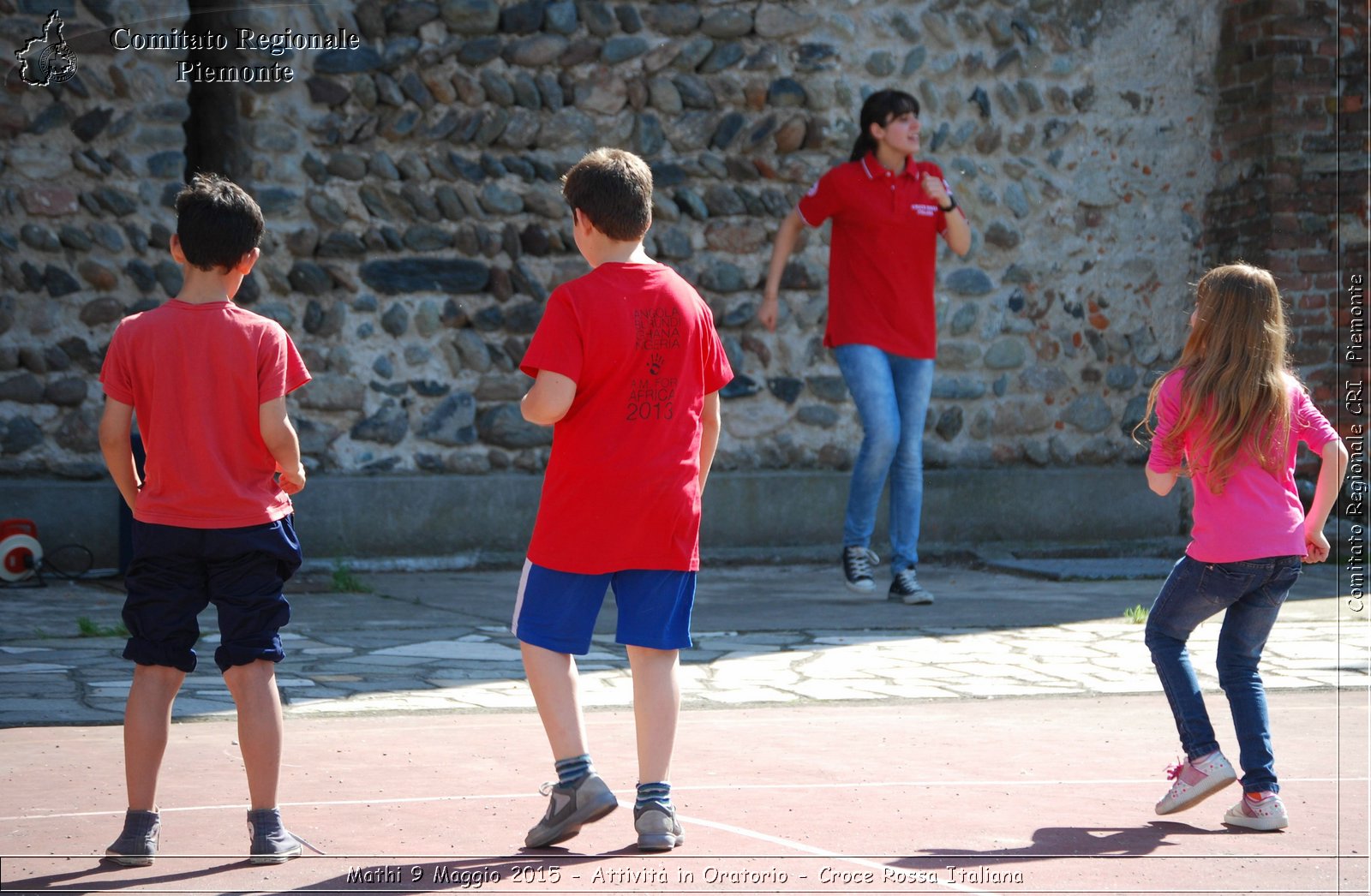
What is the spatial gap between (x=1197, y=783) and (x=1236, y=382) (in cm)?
91

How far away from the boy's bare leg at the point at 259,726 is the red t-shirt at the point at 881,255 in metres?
4.16

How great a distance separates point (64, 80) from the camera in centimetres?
754

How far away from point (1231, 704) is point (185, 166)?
232 inches

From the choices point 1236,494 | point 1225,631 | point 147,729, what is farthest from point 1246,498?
point 147,729

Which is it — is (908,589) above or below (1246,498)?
below

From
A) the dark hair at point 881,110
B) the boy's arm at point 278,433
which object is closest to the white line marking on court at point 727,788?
the boy's arm at point 278,433

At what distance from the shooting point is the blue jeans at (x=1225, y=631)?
3.72m

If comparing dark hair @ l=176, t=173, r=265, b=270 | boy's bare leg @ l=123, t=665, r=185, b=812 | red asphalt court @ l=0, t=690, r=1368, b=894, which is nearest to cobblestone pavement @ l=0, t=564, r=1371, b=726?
red asphalt court @ l=0, t=690, r=1368, b=894

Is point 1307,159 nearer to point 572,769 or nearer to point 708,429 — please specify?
point 708,429

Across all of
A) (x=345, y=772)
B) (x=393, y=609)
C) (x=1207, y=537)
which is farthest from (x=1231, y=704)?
(x=393, y=609)

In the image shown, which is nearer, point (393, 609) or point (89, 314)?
point (393, 609)

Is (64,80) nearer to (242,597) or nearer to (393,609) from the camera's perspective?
(393,609)

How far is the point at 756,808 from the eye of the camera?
3.66 metres

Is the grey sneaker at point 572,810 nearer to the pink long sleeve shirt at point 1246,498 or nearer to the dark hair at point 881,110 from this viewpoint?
the pink long sleeve shirt at point 1246,498
